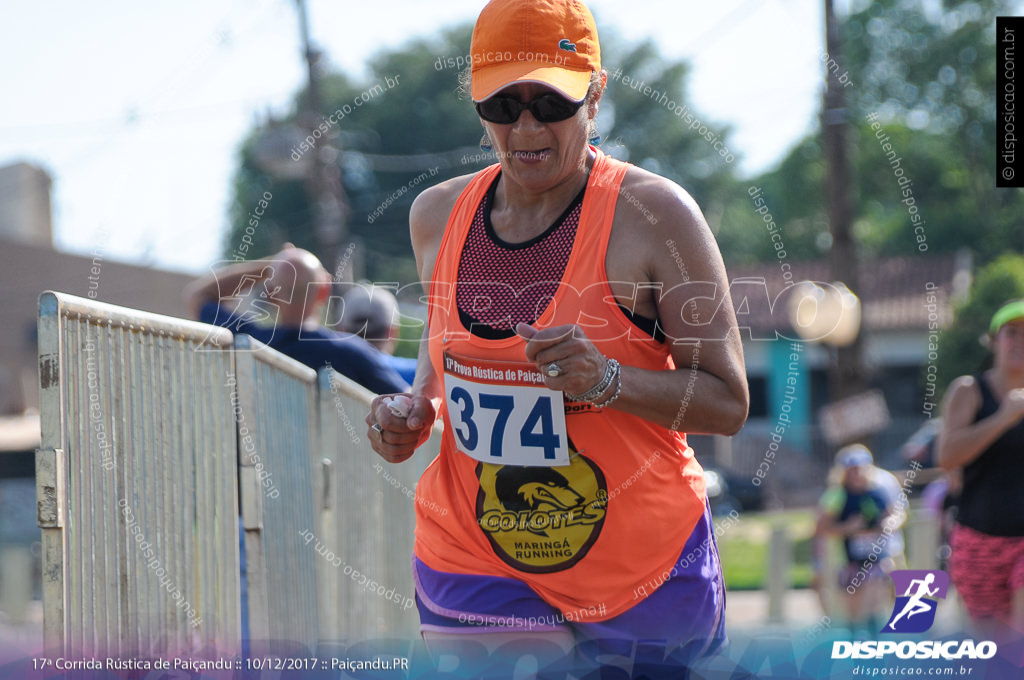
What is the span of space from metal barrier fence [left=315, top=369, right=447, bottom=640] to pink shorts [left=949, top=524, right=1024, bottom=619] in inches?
94.3

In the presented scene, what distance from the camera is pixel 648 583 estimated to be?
7.86ft

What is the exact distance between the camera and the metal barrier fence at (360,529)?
13.3 feet

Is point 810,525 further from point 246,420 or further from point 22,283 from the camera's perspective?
point 22,283

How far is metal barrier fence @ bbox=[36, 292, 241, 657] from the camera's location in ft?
6.69

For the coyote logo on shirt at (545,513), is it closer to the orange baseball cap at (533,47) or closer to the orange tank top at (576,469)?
the orange tank top at (576,469)

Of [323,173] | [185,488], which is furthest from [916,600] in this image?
[323,173]

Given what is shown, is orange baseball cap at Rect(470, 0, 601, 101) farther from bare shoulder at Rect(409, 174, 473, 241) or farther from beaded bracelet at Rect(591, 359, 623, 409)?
beaded bracelet at Rect(591, 359, 623, 409)

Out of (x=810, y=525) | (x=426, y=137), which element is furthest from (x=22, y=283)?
(x=810, y=525)

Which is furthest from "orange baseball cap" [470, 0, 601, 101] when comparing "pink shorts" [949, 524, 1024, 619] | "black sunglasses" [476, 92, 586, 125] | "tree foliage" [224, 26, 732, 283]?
"tree foliage" [224, 26, 732, 283]

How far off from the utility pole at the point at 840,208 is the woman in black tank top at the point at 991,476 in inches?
245

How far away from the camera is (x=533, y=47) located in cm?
242

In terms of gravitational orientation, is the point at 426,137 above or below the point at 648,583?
above

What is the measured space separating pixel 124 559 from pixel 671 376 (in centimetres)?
124

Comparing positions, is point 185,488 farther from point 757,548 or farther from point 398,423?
point 757,548
